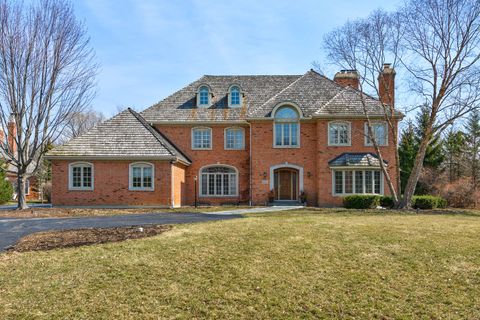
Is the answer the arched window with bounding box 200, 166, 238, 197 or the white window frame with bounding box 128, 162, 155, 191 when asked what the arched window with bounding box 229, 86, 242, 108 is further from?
the white window frame with bounding box 128, 162, 155, 191

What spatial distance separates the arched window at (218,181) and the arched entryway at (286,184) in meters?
2.82

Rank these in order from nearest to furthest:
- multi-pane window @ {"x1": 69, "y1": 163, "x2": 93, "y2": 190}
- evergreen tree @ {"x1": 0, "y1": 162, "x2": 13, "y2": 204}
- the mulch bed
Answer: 1. the mulch bed
2. multi-pane window @ {"x1": 69, "y1": 163, "x2": 93, "y2": 190}
3. evergreen tree @ {"x1": 0, "y1": 162, "x2": 13, "y2": 204}

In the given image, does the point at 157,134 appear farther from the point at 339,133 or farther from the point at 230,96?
the point at 339,133

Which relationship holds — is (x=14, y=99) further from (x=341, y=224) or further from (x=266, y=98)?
(x=341, y=224)

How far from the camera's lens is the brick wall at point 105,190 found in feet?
80.8

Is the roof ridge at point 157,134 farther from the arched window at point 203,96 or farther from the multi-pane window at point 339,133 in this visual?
the multi-pane window at point 339,133

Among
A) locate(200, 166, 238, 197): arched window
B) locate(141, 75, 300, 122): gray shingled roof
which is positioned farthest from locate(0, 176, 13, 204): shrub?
locate(200, 166, 238, 197): arched window

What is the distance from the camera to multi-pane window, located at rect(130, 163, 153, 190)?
24.7 m

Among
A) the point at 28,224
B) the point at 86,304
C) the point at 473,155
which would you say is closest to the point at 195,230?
the point at 86,304

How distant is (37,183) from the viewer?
46000 mm

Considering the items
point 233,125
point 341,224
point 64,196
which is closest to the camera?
point 341,224

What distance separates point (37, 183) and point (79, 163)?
24.8 metres

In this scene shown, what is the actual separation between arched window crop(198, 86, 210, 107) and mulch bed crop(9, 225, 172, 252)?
53.8 feet

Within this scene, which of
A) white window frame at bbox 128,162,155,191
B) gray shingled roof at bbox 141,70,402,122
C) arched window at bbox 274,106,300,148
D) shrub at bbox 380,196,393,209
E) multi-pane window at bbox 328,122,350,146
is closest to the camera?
shrub at bbox 380,196,393,209
